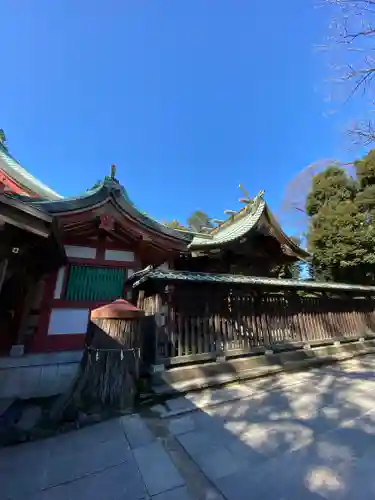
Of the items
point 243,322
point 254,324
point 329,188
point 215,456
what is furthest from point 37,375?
point 329,188

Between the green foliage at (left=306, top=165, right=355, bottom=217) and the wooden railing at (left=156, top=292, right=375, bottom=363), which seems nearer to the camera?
the wooden railing at (left=156, top=292, right=375, bottom=363)

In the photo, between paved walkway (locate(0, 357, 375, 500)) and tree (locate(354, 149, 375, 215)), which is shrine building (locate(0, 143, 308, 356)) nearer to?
paved walkway (locate(0, 357, 375, 500))

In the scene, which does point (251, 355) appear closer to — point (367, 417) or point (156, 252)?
point (367, 417)

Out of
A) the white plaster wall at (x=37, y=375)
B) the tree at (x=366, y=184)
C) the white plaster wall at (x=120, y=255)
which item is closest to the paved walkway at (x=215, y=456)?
the white plaster wall at (x=37, y=375)

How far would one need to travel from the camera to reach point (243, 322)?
6.74m

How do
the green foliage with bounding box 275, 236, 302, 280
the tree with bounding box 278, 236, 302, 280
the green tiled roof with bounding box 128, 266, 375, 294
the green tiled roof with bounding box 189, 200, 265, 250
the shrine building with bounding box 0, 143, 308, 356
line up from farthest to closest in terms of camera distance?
1. the tree with bounding box 278, 236, 302, 280
2. the green foliage with bounding box 275, 236, 302, 280
3. the green tiled roof with bounding box 189, 200, 265, 250
4. the shrine building with bounding box 0, 143, 308, 356
5. the green tiled roof with bounding box 128, 266, 375, 294

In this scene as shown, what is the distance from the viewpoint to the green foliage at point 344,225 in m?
15.3

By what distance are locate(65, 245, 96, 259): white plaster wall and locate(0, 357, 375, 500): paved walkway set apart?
488cm

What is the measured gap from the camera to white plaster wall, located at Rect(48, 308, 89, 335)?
22.0 feet

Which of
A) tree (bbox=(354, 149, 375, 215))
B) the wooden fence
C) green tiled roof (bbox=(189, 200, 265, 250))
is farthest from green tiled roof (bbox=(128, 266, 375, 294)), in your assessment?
tree (bbox=(354, 149, 375, 215))

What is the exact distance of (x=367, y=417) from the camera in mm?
3832

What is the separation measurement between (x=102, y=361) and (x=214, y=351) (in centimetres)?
282

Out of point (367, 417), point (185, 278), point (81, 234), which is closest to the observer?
point (367, 417)

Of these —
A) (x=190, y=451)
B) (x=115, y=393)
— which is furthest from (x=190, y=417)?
(x=115, y=393)
